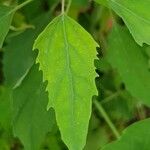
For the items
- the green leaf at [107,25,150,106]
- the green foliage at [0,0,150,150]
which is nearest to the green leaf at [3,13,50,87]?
the green foliage at [0,0,150,150]

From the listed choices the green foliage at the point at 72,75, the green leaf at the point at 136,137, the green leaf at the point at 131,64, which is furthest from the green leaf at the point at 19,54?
the green leaf at the point at 136,137

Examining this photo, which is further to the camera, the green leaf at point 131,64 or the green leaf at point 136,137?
the green leaf at point 131,64

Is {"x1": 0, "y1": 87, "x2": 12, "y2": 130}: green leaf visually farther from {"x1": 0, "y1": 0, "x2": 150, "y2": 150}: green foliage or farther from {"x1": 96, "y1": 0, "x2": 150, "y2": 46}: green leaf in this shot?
{"x1": 96, "y1": 0, "x2": 150, "y2": 46}: green leaf

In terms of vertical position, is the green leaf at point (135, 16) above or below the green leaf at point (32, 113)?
above

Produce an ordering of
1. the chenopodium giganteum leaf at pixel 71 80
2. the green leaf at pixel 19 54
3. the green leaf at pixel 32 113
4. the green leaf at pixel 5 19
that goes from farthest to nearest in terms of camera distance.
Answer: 1. the green leaf at pixel 19 54
2. the green leaf at pixel 32 113
3. the green leaf at pixel 5 19
4. the chenopodium giganteum leaf at pixel 71 80

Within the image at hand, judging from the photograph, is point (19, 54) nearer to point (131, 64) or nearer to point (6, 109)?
point (6, 109)

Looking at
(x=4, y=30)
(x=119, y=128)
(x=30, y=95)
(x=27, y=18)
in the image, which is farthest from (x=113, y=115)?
(x=4, y=30)

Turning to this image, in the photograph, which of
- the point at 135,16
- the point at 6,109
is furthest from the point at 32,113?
the point at 135,16

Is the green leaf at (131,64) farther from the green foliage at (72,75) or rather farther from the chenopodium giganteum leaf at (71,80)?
the chenopodium giganteum leaf at (71,80)

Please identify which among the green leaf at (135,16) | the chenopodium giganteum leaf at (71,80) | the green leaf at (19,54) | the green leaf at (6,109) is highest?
the green leaf at (135,16)
